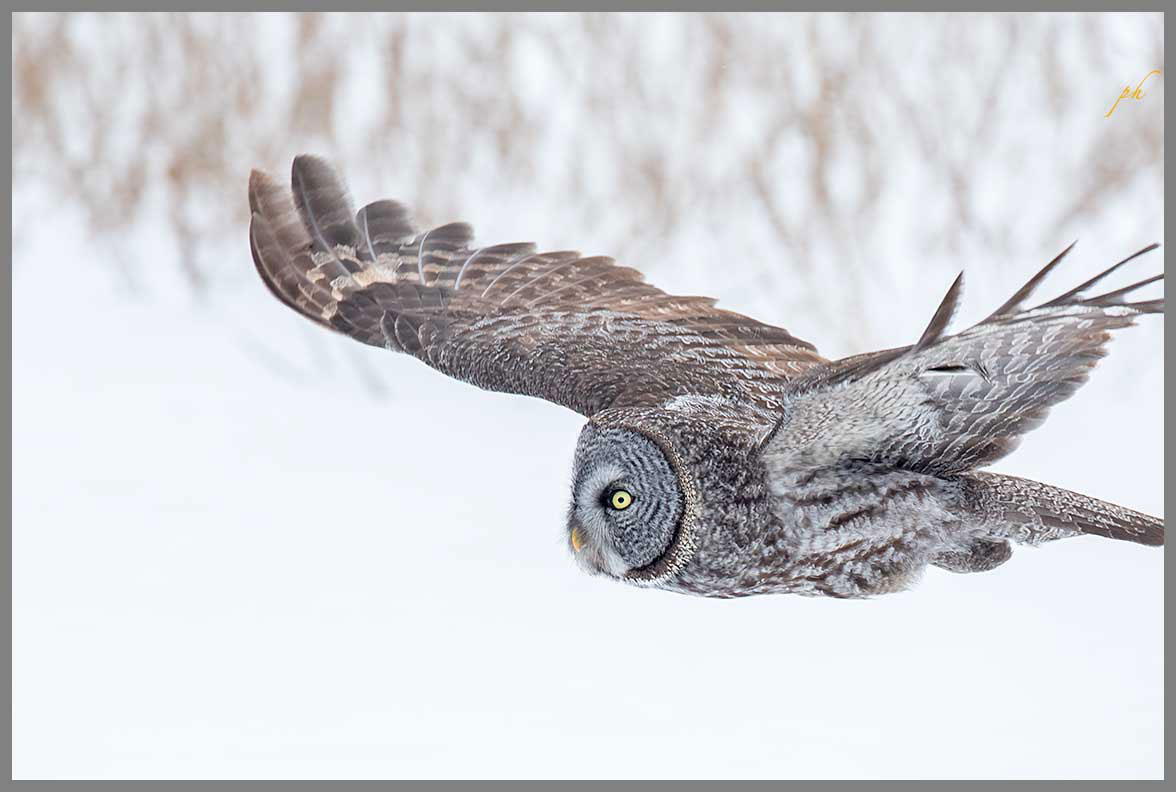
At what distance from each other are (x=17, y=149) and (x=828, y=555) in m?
3.80

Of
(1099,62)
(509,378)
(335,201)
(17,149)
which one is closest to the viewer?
(509,378)

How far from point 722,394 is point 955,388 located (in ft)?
2.31

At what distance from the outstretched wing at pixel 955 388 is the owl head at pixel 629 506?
0.63 ft

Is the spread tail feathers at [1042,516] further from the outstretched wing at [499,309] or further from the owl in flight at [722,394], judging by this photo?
the outstretched wing at [499,309]

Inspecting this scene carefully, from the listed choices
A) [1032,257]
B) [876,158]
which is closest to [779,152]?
[876,158]

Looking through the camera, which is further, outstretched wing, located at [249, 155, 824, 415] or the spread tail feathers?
outstretched wing, located at [249, 155, 824, 415]

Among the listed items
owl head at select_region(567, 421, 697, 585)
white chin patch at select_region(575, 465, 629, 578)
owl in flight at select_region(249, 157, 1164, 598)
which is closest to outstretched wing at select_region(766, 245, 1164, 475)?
owl in flight at select_region(249, 157, 1164, 598)

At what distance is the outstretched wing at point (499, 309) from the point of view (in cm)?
293

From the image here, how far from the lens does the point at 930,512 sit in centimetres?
242

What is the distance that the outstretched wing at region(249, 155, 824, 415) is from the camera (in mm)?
2928

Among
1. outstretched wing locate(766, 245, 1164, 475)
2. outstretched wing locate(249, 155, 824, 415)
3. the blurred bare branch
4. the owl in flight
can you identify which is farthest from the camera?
the blurred bare branch

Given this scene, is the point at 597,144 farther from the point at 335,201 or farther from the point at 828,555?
the point at 828,555

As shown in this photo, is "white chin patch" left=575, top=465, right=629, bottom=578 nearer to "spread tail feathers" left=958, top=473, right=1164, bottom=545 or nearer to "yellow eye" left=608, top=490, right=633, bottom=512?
"yellow eye" left=608, top=490, right=633, bottom=512

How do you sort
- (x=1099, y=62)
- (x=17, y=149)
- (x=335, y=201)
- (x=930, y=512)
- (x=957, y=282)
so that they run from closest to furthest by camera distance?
1. (x=957, y=282)
2. (x=930, y=512)
3. (x=335, y=201)
4. (x=1099, y=62)
5. (x=17, y=149)
